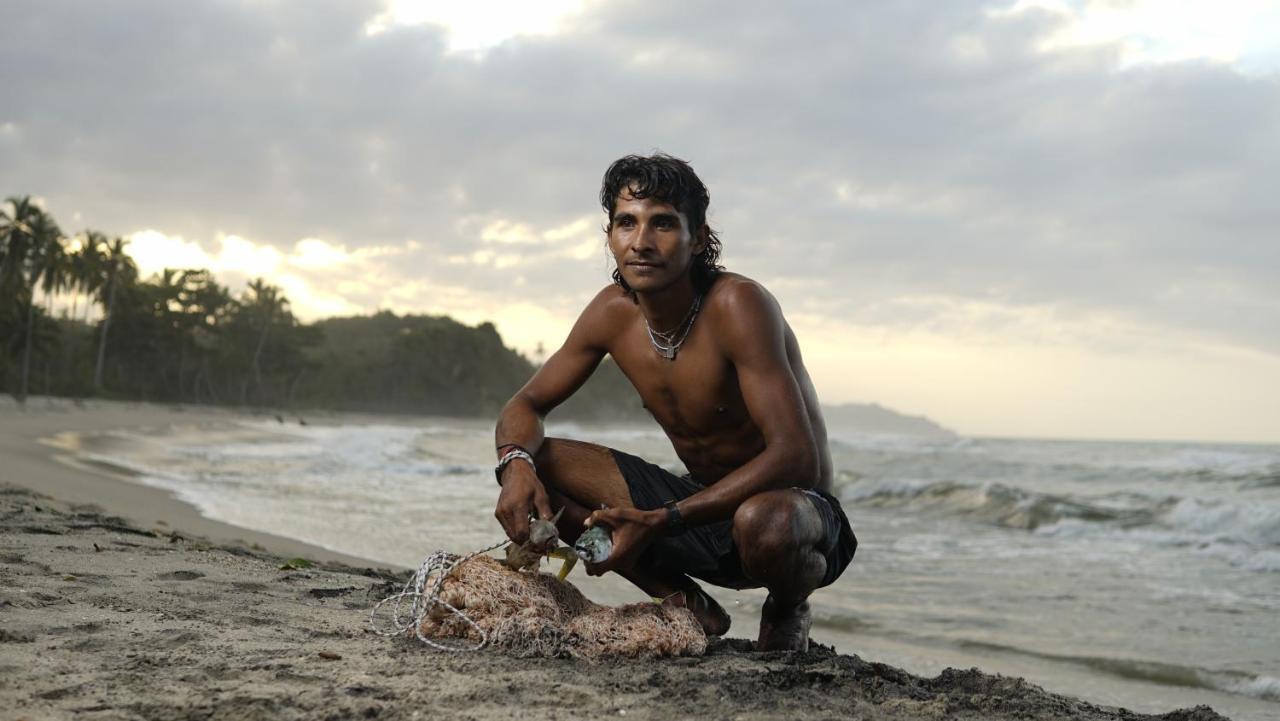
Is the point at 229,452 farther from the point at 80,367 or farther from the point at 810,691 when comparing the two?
the point at 80,367

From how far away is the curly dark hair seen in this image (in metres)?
2.76

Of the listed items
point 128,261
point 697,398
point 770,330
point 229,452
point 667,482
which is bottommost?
point 229,452

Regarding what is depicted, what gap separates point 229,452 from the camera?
16.2 meters

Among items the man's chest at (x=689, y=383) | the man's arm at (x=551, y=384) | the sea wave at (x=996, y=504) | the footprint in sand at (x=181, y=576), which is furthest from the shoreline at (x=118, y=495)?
the sea wave at (x=996, y=504)

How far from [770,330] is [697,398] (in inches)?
13.9

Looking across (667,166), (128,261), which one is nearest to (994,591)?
(667,166)

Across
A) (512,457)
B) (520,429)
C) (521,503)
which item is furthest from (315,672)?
(520,429)

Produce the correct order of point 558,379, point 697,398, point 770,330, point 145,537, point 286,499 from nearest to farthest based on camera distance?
point 770,330 < point 697,398 < point 558,379 < point 145,537 < point 286,499

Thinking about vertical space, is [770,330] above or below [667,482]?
above

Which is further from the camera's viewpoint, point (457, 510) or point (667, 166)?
point (457, 510)

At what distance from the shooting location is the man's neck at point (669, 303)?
2852 mm

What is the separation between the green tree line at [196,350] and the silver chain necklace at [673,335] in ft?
136

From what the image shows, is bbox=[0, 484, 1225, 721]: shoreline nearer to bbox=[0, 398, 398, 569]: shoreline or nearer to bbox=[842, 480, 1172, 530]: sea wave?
bbox=[0, 398, 398, 569]: shoreline

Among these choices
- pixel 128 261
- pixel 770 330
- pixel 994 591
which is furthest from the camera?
pixel 128 261
